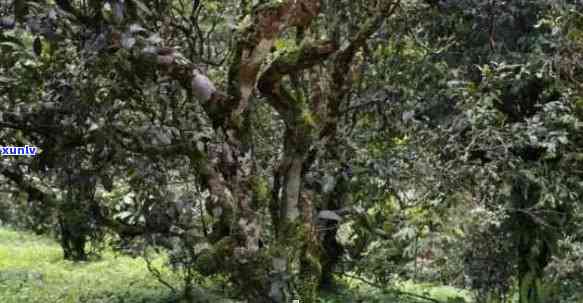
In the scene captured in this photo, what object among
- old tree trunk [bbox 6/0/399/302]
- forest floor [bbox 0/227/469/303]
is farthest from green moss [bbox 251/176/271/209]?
forest floor [bbox 0/227/469/303]

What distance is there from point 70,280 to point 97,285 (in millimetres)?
1109

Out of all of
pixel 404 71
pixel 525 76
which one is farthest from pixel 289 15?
pixel 525 76

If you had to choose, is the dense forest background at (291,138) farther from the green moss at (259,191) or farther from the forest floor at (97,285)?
the forest floor at (97,285)

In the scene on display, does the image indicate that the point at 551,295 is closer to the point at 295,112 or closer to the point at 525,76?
the point at 525,76

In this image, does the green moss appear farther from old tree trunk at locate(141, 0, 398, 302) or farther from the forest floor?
the forest floor

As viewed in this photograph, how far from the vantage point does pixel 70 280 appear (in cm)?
1068

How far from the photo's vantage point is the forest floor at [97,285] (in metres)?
7.86

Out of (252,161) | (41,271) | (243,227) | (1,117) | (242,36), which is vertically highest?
(242,36)

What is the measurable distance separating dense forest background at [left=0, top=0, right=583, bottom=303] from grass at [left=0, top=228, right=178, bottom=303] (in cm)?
126

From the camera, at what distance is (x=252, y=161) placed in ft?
10.9

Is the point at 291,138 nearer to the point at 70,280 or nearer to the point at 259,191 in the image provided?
the point at 259,191

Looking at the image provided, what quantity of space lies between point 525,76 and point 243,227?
4.18 m

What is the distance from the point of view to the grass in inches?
329

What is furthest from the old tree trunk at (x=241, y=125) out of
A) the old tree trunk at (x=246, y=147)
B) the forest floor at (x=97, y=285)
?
the forest floor at (x=97, y=285)
